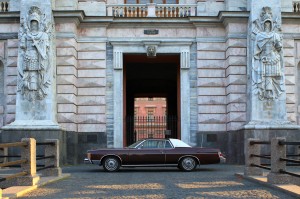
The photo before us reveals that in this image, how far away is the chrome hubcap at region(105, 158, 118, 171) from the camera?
19.7 meters

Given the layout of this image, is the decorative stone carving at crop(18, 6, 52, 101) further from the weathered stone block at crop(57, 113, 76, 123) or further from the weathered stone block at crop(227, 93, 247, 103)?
the weathered stone block at crop(227, 93, 247, 103)

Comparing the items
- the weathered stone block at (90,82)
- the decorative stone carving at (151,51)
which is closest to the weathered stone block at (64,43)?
the weathered stone block at (90,82)

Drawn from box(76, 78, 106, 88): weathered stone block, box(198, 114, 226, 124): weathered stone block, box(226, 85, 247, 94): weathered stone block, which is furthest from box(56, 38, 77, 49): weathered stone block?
box(226, 85, 247, 94): weathered stone block

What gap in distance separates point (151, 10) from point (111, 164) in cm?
924

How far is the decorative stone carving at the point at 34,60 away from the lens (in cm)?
2303

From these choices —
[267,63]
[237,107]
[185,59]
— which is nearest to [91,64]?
[185,59]

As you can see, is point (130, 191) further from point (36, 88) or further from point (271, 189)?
point (36, 88)

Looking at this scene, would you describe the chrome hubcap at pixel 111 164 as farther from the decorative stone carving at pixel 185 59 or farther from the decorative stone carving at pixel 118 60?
the decorative stone carving at pixel 185 59

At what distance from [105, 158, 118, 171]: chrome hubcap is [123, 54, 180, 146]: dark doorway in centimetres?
721

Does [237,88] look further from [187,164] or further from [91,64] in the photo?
[91,64]

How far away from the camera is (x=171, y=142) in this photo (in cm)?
2034

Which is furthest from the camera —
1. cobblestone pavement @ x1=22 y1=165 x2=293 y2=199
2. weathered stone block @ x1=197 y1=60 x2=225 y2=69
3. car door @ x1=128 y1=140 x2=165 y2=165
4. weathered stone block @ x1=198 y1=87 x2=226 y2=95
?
weathered stone block @ x1=197 y1=60 x2=225 y2=69

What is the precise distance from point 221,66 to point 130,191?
46.9ft

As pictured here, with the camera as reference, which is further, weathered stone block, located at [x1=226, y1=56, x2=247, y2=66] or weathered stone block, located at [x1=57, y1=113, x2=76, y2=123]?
weathered stone block, located at [x1=226, y1=56, x2=247, y2=66]
